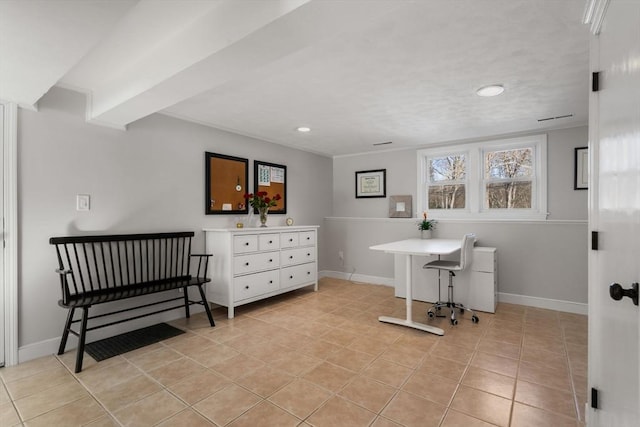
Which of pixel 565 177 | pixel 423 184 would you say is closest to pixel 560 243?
pixel 565 177

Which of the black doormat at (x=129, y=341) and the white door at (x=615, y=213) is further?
the black doormat at (x=129, y=341)

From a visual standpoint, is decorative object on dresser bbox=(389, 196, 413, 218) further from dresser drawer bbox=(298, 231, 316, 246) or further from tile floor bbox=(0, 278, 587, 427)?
tile floor bbox=(0, 278, 587, 427)

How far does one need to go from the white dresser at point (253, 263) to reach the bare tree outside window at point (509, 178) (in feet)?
8.73

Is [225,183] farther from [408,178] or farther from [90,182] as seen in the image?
[408,178]

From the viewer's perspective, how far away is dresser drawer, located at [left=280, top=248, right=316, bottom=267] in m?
4.07

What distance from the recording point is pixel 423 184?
187 inches

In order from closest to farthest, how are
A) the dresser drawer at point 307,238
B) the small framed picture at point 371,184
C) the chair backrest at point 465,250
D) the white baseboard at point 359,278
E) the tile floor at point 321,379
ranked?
the tile floor at point 321,379 → the chair backrest at point 465,250 → the dresser drawer at point 307,238 → the white baseboard at point 359,278 → the small framed picture at point 371,184

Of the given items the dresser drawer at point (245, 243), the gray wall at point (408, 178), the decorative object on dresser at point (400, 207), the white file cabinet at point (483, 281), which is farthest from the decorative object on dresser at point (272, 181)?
the white file cabinet at point (483, 281)

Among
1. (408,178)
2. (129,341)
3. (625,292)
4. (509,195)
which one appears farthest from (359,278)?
(625,292)

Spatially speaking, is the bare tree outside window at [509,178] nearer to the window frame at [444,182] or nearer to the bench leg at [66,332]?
the window frame at [444,182]

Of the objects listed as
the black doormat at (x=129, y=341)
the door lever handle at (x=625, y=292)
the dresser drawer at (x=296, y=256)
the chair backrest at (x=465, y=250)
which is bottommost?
the black doormat at (x=129, y=341)

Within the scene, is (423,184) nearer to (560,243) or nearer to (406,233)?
(406,233)

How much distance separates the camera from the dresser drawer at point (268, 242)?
374cm

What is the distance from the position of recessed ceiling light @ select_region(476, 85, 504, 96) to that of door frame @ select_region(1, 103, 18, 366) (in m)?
3.70
